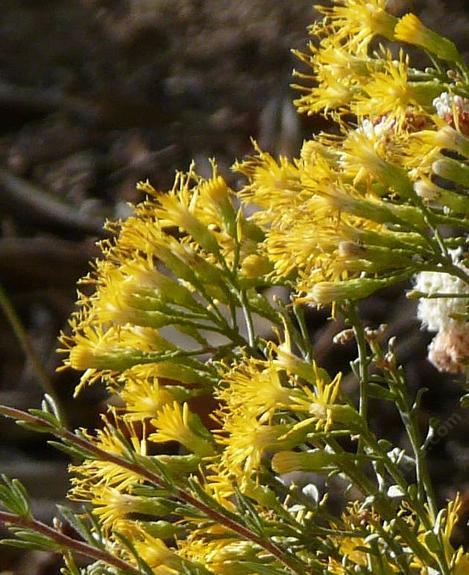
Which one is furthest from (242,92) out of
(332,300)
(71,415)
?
(332,300)

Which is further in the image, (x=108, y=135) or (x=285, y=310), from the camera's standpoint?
(x=108, y=135)

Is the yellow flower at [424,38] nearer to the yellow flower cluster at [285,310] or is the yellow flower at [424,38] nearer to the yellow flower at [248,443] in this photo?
the yellow flower cluster at [285,310]

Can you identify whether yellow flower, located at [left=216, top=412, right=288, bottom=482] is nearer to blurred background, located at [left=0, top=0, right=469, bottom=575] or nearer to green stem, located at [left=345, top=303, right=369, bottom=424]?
green stem, located at [left=345, top=303, right=369, bottom=424]

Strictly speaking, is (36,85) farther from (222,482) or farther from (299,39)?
(222,482)

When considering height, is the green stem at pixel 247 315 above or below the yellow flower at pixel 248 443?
above

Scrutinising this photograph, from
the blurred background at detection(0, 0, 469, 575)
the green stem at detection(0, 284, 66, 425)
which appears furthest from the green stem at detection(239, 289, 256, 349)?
the blurred background at detection(0, 0, 469, 575)

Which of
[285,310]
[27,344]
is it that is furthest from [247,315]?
[27,344]

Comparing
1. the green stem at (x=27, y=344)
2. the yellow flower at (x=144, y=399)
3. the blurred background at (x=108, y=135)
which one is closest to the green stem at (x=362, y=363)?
the yellow flower at (x=144, y=399)

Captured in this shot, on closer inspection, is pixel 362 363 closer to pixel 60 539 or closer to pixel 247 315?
pixel 247 315
